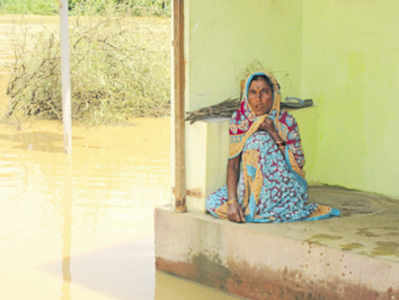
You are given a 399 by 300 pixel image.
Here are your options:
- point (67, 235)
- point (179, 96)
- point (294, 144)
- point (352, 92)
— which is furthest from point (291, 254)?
point (67, 235)

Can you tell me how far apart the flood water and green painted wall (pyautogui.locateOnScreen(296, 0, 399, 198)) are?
1906 millimetres

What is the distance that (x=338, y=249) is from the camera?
4434mm

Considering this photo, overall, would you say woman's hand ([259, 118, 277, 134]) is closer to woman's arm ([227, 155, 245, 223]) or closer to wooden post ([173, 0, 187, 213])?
woman's arm ([227, 155, 245, 223])

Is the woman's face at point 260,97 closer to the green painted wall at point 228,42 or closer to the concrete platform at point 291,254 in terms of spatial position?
the green painted wall at point 228,42

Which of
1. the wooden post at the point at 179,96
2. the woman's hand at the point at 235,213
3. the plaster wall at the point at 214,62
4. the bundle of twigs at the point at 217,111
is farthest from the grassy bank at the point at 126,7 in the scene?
the woman's hand at the point at 235,213

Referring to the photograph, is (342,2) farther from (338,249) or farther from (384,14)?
(338,249)

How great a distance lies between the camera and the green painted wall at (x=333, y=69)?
5656mm

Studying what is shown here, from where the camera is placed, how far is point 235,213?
5109 millimetres

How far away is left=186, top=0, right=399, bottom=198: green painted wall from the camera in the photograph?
5.66m

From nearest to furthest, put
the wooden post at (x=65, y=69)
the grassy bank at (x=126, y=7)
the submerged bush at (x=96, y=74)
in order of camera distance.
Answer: the wooden post at (x=65, y=69) < the submerged bush at (x=96, y=74) < the grassy bank at (x=126, y=7)

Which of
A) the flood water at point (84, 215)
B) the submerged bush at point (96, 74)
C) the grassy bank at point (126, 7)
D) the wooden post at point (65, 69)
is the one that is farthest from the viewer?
the grassy bank at point (126, 7)

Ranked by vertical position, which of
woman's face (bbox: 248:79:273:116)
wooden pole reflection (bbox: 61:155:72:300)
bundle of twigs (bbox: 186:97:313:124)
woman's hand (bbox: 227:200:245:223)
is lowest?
wooden pole reflection (bbox: 61:155:72:300)

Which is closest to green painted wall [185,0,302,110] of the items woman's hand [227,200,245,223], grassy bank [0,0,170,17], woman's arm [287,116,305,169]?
woman's arm [287,116,305,169]

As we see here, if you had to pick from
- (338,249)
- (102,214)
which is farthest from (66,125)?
(338,249)
